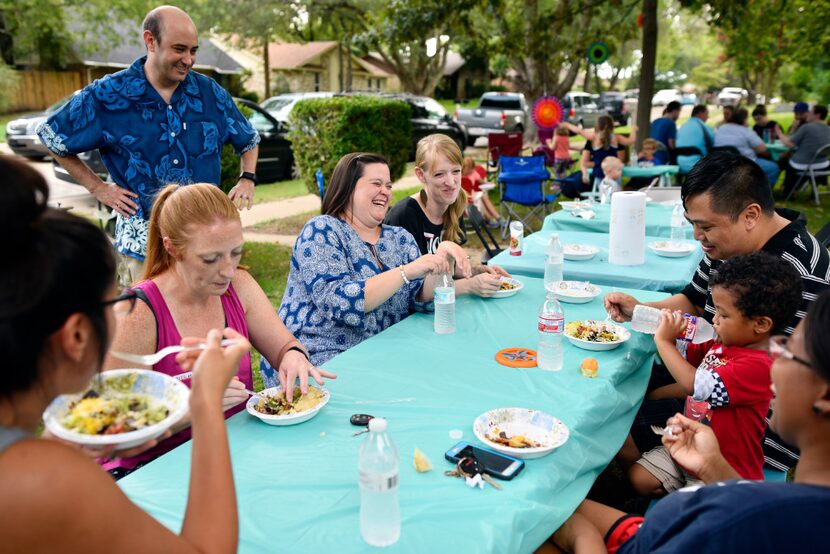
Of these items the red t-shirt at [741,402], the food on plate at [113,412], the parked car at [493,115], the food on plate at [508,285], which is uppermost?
the parked car at [493,115]

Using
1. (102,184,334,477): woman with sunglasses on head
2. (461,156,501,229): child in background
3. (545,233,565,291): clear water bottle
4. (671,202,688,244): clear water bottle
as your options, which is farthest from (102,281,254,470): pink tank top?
(461,156,501,229): child in background

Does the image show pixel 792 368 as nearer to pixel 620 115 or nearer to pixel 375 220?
pixel 375 220

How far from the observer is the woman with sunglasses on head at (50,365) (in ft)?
3.22

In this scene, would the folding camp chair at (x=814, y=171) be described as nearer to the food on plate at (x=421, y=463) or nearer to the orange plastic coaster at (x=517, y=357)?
the orange plastic coaster at (x=517, y=357)

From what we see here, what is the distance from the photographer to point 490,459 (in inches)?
69.5

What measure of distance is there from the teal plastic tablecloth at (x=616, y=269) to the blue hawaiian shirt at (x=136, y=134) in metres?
2.02

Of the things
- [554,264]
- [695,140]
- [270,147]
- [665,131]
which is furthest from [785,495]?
Answer: [270,147]

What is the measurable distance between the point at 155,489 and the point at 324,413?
576 millimetres

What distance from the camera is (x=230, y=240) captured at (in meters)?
2.23

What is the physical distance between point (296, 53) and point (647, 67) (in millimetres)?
32344

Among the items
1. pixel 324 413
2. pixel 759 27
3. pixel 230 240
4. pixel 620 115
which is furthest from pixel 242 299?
pixel 620 115

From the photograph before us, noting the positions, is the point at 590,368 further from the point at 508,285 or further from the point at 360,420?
the point at 508,285

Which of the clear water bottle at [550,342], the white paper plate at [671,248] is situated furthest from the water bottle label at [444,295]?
the white paper plate at [671,248]

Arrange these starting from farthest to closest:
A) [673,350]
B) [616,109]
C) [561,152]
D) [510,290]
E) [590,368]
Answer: [616,109], [561,152], [510,290], [673,350], [590,368]
